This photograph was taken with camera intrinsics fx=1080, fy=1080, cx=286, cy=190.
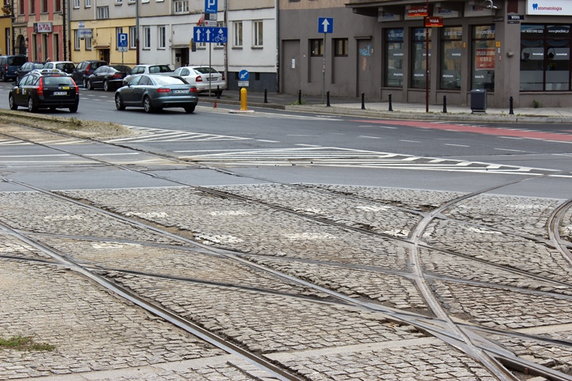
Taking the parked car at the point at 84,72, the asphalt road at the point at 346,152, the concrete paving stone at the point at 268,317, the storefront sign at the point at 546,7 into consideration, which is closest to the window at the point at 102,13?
the parked car at the point at 84,72

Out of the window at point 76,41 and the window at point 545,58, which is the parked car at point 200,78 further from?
the window at point 76,41

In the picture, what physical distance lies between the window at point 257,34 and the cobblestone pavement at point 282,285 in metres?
42.3

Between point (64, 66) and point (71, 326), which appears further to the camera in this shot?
point (64, 66)

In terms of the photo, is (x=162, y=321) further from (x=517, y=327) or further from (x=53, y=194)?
(x=53, y=194)

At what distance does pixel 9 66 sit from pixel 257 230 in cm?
6834

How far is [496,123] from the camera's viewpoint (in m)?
34.8

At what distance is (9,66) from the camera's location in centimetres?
7712

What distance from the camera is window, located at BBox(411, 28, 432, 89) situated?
4453cm

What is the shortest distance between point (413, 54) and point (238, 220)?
33204 millimetres

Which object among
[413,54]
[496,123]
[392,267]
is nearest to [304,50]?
[413,54]

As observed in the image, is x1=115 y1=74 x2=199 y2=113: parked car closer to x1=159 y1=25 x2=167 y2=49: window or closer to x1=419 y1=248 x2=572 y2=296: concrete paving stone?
x1=159 y1=25 x2=167 y2=49: window

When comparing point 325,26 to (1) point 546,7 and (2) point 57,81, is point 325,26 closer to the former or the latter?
(1) point 546,7

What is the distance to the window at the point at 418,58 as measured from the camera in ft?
146

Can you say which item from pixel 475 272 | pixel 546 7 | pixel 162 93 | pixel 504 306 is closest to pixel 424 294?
pixel 504 306
